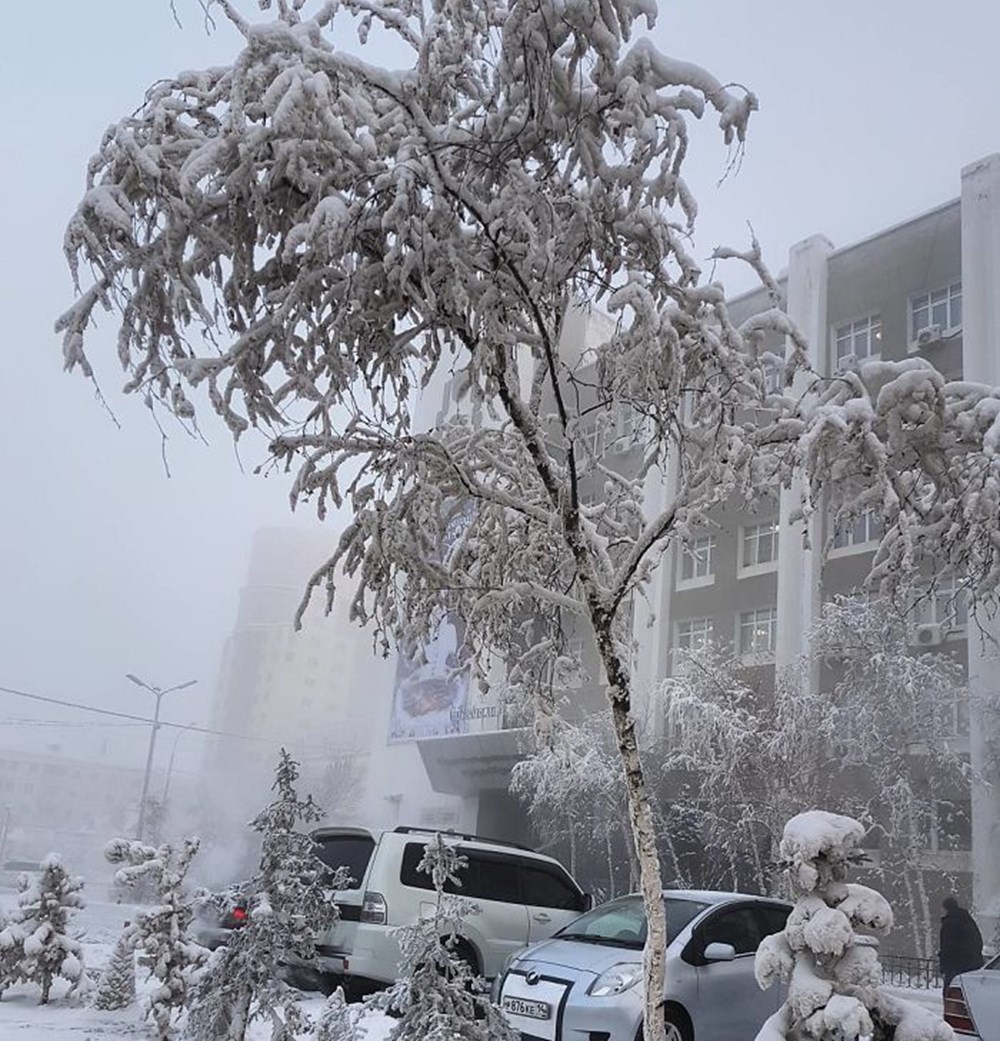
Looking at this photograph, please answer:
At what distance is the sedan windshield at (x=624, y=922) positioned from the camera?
671 centimetres

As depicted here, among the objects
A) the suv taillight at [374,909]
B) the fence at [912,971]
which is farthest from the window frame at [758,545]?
the suv taillight at [374,909]

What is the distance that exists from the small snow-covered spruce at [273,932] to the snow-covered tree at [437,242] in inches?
75.1

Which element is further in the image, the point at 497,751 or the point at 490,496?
the point at 497,751

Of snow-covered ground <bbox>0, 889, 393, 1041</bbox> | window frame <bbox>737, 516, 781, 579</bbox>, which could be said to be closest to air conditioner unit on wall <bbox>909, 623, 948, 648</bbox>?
window frame <bbox>737, 516, 781, 579</bbox>

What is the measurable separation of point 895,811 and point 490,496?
1357cm

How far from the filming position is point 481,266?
14.7 feet

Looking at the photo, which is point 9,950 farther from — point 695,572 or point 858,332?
point 858,332

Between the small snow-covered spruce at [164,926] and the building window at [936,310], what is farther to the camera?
the building window at [936,310]

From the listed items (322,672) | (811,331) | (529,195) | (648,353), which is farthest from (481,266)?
(322,672)

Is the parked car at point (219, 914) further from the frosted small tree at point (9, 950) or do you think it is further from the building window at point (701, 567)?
the building window at point (701, 567)

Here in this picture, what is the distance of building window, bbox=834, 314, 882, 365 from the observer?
Result: 20.6m

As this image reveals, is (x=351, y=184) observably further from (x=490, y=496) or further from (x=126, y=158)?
(x=490, y=496)

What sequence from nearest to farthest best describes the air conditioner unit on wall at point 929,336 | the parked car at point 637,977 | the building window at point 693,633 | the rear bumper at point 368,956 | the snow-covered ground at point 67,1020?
the parked car at point 637,977 → the snow-covered ground at point 67,1020 → the rear bumper at point 368,956 → the air conditioner unit on wall at point 929,336 → the building window at point 693,633

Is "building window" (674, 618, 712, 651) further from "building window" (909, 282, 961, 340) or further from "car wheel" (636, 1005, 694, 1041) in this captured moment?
"car wheel" (636, 1005, 694, 1041)
